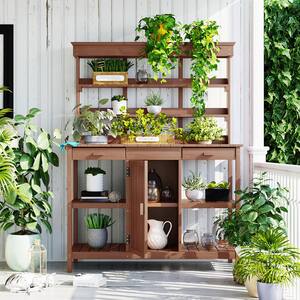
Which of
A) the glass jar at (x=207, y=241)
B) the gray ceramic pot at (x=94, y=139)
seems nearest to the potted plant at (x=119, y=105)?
the gray ceramic pot at (x=94, y=139)

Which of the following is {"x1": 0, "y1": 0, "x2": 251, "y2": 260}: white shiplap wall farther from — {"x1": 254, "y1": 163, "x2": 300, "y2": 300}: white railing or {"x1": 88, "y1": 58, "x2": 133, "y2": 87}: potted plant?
{"x1": 254, "y1": 163, "x2": 300, "y2": 300}: white railing

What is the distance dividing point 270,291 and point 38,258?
6.15 ft

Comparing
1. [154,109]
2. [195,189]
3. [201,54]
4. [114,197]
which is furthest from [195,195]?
[201,54]

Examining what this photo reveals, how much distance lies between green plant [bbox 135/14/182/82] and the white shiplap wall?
0.32 metres

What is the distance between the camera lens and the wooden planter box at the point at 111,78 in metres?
5.55

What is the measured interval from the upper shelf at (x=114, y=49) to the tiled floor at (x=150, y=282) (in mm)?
1869

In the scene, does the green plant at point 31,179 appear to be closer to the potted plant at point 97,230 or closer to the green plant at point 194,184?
the potted plant at point 97,230

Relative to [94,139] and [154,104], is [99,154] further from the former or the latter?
[154,104]

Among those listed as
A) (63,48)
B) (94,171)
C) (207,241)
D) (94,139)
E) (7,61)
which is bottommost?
(207,241)

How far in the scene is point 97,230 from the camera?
5.41 metres

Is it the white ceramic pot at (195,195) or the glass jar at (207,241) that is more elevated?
the white ceramic pot at (195,195)

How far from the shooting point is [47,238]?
19.0 feet

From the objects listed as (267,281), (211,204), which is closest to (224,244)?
(211,204)

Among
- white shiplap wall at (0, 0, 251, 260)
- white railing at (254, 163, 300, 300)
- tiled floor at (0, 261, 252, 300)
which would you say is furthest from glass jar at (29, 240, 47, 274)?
white railing at (254, 163, 300, 300)
